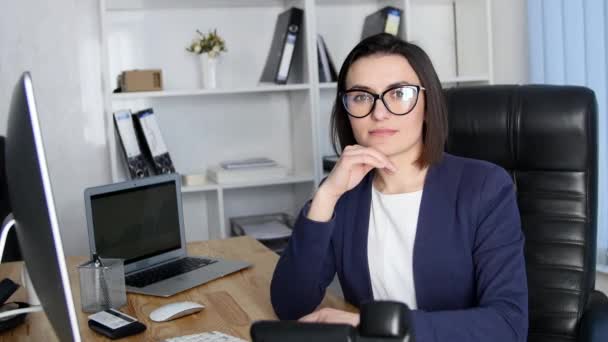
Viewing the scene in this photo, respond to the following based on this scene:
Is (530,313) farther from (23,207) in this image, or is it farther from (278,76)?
(278,76)

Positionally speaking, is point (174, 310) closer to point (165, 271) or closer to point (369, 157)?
point (165, 271)

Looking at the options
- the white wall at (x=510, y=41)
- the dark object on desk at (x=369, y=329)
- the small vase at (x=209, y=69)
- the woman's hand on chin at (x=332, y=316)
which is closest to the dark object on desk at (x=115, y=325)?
the woman's hand on chin at (x=332, y=316)

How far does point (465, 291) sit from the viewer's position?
1.41 metres

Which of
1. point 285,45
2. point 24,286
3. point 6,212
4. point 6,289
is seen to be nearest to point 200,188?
point 285,45

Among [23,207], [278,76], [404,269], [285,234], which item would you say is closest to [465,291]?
[404,269]

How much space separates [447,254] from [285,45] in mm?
1700

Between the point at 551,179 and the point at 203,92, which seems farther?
the point at 203,92

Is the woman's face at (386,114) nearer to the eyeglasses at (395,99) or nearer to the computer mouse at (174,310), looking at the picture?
the eyeglasses at (395,99)

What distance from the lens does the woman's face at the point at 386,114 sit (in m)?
1.43

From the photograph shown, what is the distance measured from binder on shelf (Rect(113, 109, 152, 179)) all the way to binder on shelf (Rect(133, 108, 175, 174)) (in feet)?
0.09

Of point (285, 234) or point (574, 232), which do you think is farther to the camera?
point (285, 234)

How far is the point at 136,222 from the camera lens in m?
1.86

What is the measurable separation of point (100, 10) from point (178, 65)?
0.43 metres

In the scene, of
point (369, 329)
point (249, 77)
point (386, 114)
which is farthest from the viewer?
point (249, 77)
